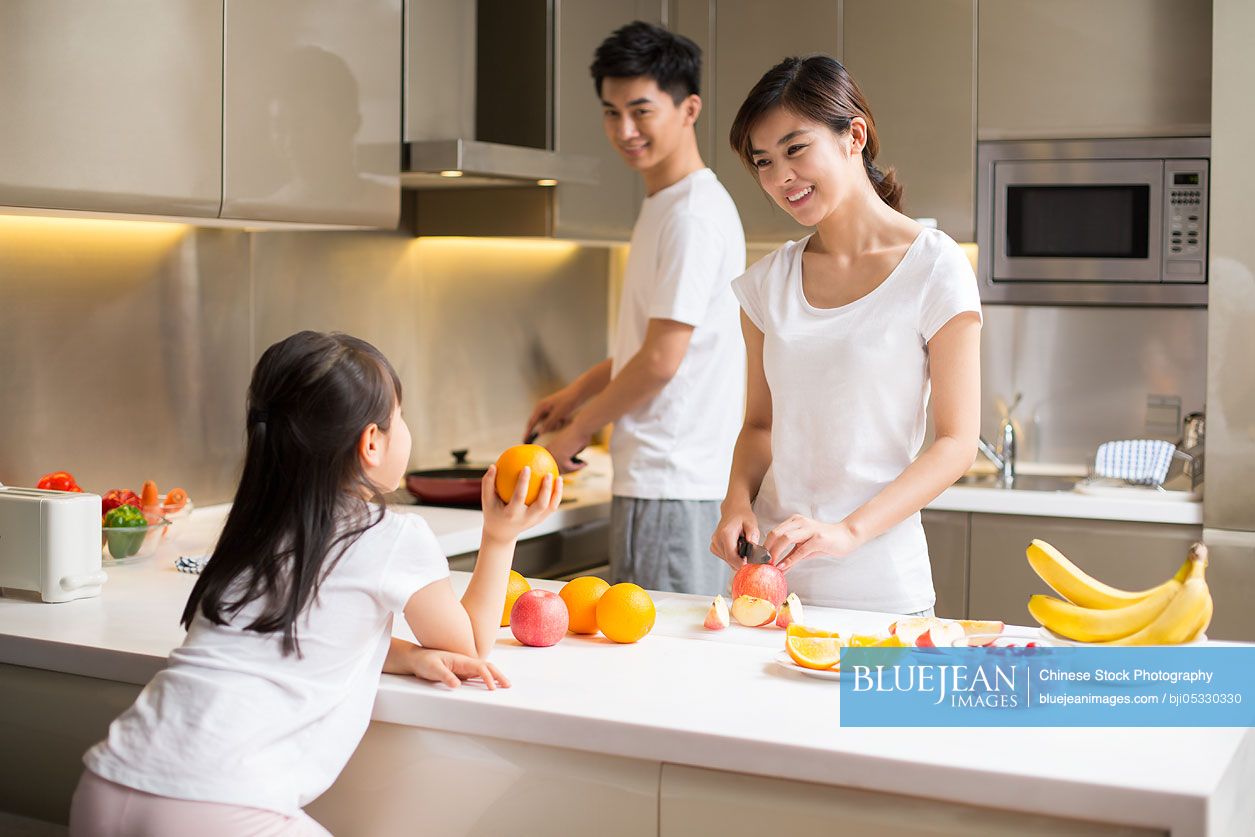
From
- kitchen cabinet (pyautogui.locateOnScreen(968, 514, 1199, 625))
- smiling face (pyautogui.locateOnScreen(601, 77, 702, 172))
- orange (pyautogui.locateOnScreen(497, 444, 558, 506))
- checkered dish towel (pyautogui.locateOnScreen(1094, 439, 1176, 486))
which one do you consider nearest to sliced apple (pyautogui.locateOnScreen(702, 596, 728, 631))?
orange (pyautogui.locateOnScreen(497, 444, 558, 506))

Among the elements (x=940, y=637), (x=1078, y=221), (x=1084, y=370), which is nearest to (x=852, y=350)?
(x=940, y=637)

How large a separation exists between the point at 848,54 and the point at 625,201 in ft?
2.33

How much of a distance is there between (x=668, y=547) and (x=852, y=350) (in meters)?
0.99

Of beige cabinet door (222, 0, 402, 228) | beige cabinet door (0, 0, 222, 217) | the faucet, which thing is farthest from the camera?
the faucet

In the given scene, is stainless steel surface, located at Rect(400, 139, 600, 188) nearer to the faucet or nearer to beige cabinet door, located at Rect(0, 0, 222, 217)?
beige cabinet door, located at Rect(0, 0, 222, 217)

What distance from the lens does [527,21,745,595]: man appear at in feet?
9.05

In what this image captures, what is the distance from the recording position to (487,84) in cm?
340

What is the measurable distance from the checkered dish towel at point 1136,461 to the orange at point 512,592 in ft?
6.38

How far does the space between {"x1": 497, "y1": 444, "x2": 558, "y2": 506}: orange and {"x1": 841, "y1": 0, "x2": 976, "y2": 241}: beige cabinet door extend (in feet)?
7.00

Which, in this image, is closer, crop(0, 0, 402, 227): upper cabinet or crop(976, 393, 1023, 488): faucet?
crop(0, 0, 402, 227): upper cabinet

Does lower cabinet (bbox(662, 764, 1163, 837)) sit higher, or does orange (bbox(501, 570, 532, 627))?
orange (bbox(501, 570, 532, 627))

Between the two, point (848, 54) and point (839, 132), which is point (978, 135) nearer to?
point (848, 54)

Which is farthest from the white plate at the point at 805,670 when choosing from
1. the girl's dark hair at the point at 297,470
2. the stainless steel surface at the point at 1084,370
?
the stainless steel surface at the point at 1084,370

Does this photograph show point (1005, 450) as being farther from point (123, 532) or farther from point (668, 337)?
point (123, 532)
